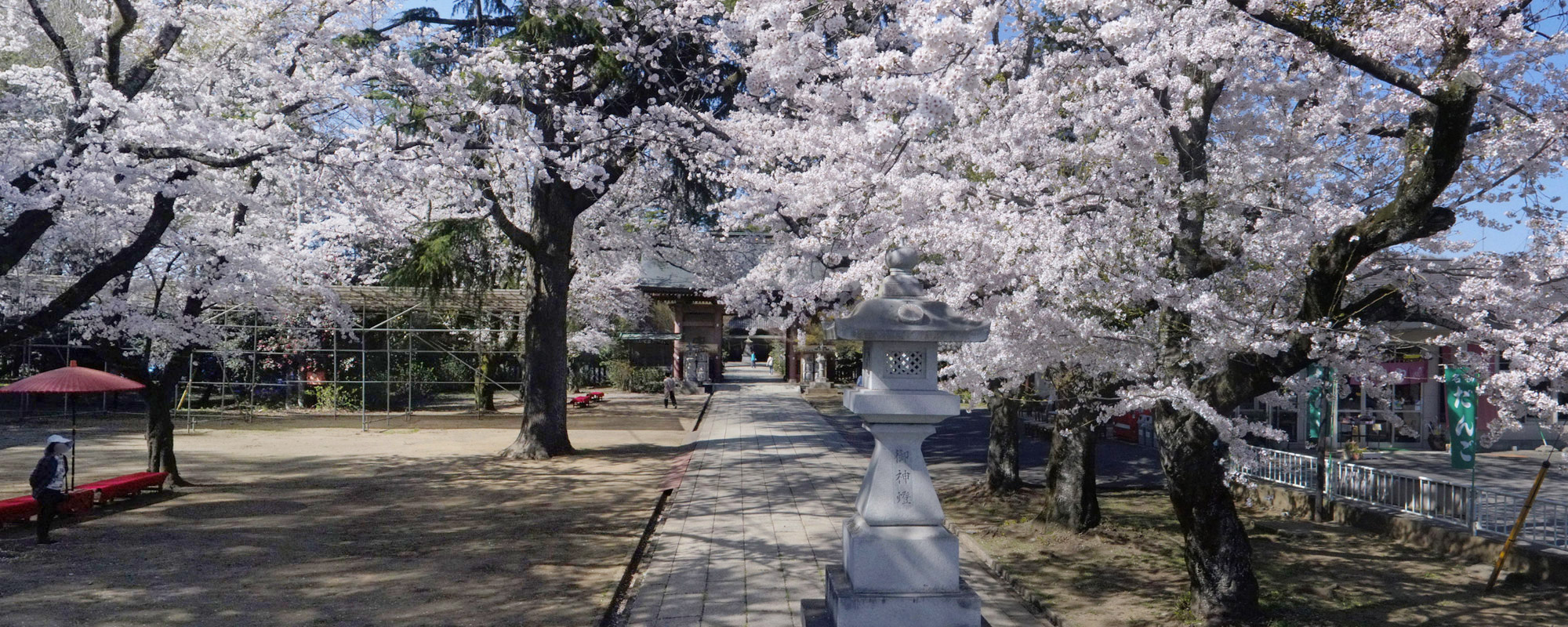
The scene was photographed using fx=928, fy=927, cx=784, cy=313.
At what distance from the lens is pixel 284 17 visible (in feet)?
36.8

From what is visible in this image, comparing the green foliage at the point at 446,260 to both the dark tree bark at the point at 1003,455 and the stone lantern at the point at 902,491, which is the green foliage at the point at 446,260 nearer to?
the dark tree bark at the point at 1003,455

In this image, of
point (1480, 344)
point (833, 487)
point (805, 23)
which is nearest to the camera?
point (1480, 344)

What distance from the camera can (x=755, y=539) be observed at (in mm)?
10531

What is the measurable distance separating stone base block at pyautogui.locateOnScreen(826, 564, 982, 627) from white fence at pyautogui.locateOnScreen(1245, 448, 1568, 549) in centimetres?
642

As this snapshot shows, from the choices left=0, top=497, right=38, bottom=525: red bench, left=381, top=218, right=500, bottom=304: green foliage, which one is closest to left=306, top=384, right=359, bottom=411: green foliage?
left=381, top=218, right=500, bottom=304: green foliage

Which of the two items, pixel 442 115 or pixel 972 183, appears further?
pixel 442 115

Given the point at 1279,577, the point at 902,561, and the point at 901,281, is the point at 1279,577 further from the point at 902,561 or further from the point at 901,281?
the point at 901,281

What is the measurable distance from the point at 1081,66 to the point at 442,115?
8229mm

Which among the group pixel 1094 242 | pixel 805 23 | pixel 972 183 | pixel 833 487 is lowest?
pixel 833 487

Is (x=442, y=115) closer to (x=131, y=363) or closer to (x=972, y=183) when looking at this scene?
(x=131, y=363)

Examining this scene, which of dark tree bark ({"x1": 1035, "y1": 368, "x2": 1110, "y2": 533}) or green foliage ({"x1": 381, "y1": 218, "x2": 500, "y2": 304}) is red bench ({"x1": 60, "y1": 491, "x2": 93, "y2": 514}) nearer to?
green foliage ({"x1": 381, "y1": 218, "x2": 500, "y2": 304})

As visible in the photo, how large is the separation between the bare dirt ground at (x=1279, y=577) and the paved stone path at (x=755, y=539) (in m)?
0.75

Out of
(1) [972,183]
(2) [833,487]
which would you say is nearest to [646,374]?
(2) [833,487]

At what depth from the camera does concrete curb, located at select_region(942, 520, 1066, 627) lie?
7.73m
